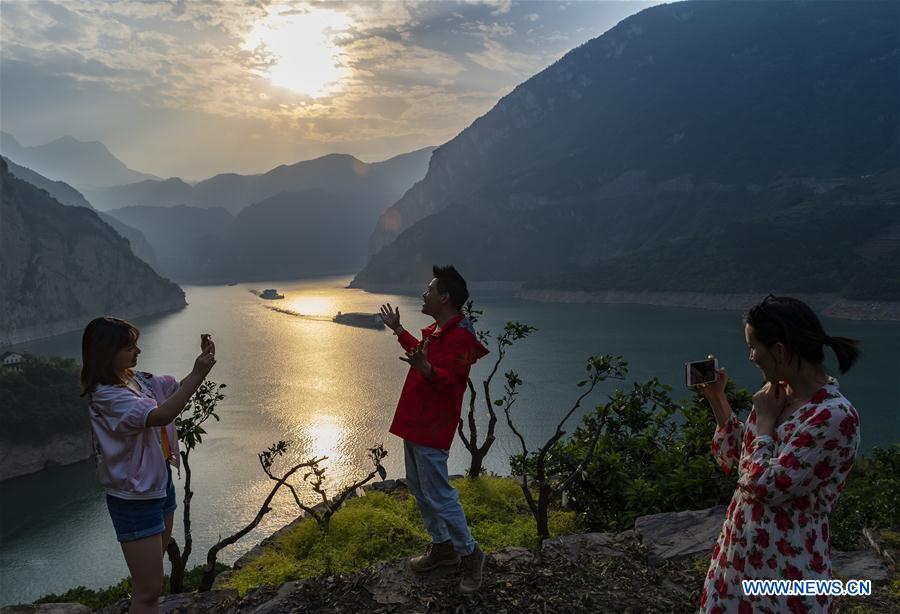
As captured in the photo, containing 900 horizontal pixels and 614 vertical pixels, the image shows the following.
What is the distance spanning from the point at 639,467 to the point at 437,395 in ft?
13.4

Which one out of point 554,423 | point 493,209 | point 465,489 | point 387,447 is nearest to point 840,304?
point 554,423

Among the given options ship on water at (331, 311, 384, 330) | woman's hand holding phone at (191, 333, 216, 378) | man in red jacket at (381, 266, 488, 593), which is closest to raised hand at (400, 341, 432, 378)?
man in red jacket at (381, 266, 488, 593)

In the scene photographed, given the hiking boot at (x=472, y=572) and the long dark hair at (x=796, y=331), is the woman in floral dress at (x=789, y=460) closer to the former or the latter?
the long dark hair at (x=796, y=331)

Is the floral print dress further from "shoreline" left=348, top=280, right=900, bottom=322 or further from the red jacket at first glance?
"shoreline" left=348, top=280, right=900, bottom=322

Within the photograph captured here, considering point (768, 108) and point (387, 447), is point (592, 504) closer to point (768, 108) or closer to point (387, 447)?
point (387, 447)

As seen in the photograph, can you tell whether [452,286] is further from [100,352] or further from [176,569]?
[176,569]

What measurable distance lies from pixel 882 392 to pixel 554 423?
24.6m

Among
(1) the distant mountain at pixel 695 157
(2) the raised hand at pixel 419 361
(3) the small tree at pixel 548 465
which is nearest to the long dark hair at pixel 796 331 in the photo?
(2) the raised hand at pixel 419 361

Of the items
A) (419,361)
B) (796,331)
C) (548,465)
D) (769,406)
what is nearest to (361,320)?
(548,465)

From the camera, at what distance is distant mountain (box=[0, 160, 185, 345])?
8325cm

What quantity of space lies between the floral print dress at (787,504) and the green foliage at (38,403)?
36.3 meters

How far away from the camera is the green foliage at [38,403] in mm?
33312

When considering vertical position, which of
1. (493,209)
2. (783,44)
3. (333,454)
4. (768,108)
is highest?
(783,44)

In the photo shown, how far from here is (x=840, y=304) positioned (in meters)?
70.8
